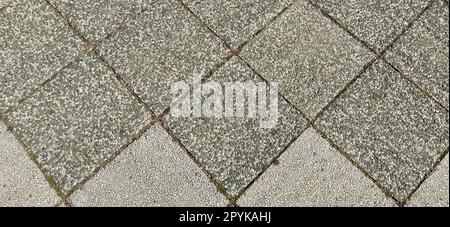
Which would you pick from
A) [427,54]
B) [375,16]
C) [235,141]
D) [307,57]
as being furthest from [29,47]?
[427,54]

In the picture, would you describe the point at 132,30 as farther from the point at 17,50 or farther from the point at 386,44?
the point at 386,44

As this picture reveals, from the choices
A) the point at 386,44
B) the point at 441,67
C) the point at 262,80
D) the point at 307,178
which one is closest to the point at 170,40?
the point at 262,80

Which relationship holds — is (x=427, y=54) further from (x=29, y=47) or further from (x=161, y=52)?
(x=29, y=47)

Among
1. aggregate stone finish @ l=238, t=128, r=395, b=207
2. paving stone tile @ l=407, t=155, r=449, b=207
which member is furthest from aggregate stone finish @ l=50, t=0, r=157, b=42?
paving stone tile @ l=407, t=155, r=449, b=207

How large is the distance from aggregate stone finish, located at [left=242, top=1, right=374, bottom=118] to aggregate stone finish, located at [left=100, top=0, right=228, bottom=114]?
1.10 ft

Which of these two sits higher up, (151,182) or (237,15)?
(237,15)

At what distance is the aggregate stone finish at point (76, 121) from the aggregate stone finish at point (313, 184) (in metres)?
0.95

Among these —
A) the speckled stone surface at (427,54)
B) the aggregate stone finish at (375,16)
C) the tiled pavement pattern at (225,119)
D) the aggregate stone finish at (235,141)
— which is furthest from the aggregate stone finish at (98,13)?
the speckled stone surface at (427,54)

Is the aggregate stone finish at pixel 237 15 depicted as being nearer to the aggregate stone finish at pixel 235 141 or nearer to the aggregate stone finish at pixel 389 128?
the aggregate stone finish at pixel 235 141

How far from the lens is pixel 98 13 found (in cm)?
334

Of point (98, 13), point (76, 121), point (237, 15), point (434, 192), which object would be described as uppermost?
point (98, 13)

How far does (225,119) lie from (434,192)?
1469 mm

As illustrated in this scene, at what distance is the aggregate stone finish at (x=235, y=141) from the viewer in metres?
2.86
